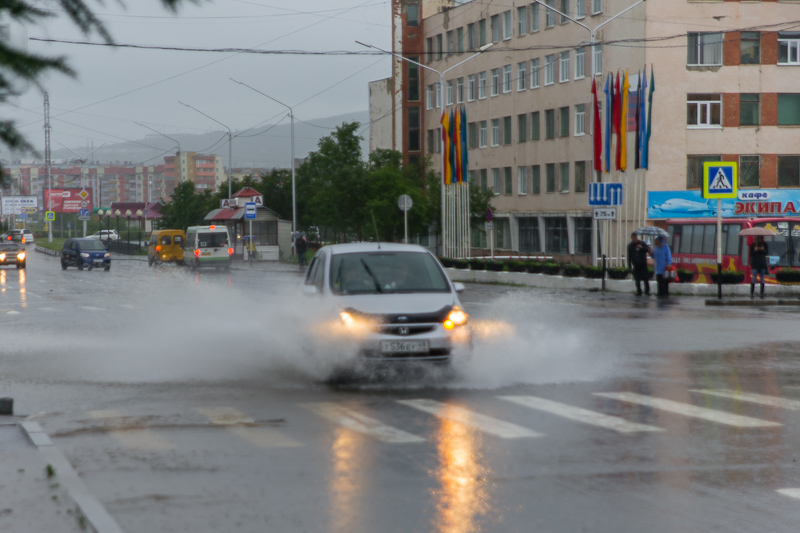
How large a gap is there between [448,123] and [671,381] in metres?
32.9

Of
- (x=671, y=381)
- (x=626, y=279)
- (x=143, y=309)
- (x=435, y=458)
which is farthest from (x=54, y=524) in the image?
(x=626, y=279)

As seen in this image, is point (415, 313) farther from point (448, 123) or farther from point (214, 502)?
point (448, 123)

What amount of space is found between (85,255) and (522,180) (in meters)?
27.6

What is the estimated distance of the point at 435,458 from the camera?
300 inches

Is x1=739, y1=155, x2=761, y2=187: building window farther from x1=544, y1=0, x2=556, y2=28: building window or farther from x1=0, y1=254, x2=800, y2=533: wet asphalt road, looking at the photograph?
x1=0, y1=254, x2=800, y2=533: wet asphalt road

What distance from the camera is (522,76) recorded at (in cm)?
6725

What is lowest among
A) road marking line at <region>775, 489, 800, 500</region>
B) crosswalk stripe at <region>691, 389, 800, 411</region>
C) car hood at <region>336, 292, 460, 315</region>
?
crosswalk stripe at <region>691, 389, 800, 411</region>

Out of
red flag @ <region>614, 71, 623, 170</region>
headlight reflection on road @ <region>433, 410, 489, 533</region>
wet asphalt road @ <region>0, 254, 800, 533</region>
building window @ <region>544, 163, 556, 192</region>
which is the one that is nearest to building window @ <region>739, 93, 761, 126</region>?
building window @ <region>544, 163, 556, 192</region>

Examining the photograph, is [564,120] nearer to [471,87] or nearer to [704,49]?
[704,49]

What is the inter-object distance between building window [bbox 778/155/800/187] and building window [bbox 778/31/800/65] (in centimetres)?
482

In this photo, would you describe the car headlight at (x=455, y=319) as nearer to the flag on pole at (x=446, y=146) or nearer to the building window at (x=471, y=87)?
the flag on pole at (x=446, y=146)

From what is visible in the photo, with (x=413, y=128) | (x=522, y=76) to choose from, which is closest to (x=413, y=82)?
(x=413, y=128)

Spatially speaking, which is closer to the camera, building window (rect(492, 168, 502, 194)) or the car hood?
the car hood

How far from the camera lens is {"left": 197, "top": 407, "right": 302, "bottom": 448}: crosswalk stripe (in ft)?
27.2
